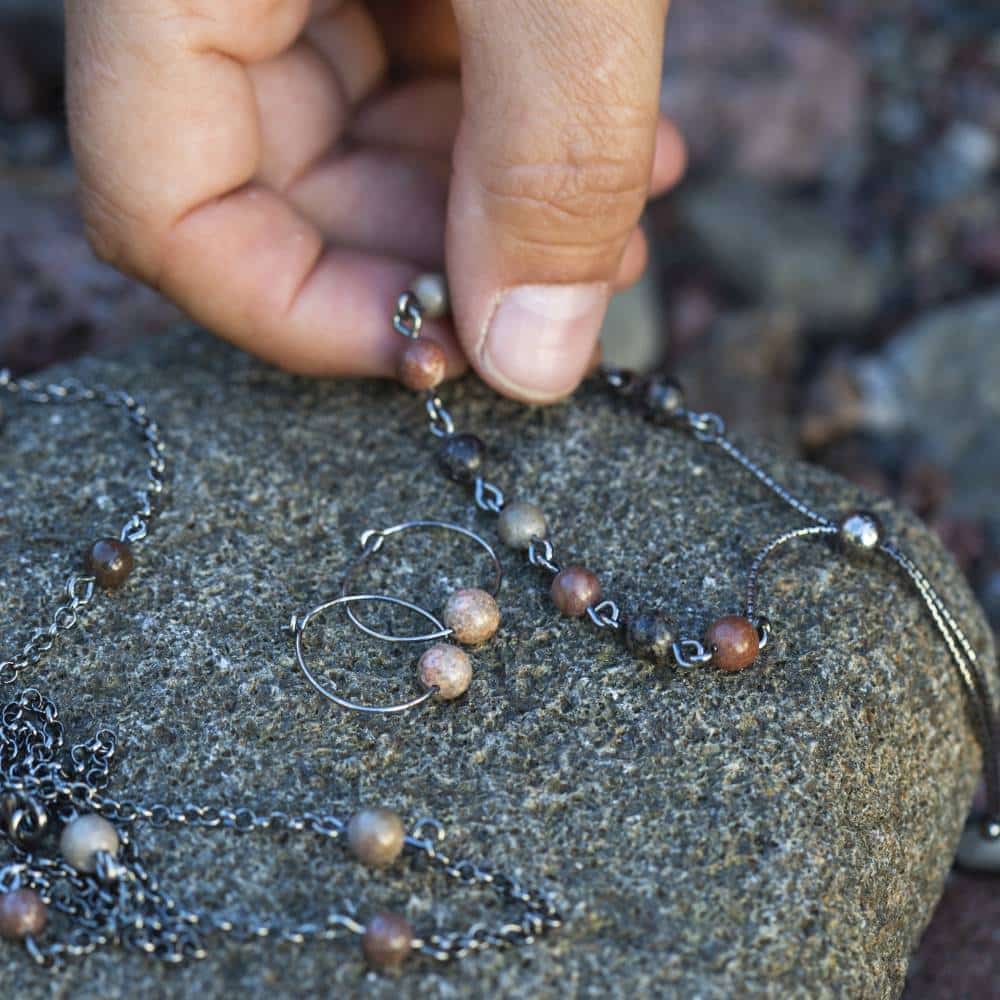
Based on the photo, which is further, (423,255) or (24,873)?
(423,255)

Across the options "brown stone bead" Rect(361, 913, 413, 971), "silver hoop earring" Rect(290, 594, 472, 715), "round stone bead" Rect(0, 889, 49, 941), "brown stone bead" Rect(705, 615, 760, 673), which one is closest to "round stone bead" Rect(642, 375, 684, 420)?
"brown stone bead" Rect(705, 615, 760, 673)

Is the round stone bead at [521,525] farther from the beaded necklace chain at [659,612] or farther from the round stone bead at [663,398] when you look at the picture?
the round stone bead at [663,398]

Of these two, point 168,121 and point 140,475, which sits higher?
point 168,121

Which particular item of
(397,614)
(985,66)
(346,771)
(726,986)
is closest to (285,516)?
(397,614)

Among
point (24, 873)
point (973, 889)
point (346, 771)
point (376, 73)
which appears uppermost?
point (376, 73)

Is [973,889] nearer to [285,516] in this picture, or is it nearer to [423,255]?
[285,516]

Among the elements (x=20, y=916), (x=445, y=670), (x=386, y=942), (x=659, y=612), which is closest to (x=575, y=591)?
(x=659, y=612)
